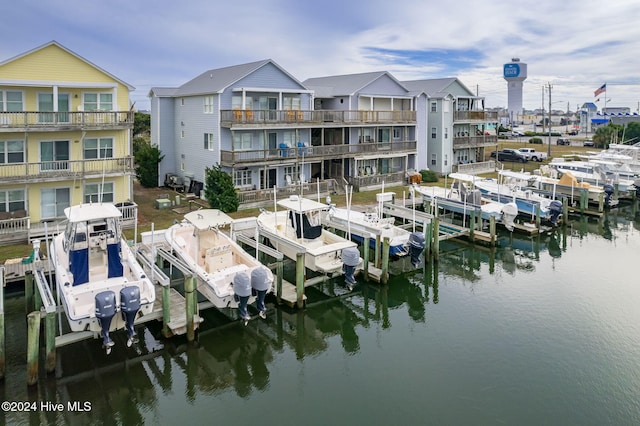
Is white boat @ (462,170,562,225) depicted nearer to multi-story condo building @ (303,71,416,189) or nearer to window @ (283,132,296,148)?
multi-story condo building @ (303,71,416,189)

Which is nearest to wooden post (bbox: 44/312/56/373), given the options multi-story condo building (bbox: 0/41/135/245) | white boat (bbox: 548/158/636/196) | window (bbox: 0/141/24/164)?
multi-story condo building (bbox: 0/41/135/245)

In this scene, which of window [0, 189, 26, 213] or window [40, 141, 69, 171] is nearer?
window [0, 189, 26, 213]

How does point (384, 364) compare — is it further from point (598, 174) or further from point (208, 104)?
point (598, 174)

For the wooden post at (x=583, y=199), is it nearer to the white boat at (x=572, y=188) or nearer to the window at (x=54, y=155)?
the white boat at (x=572, y=188)

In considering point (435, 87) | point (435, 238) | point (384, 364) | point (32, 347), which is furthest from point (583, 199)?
point (32, 347)

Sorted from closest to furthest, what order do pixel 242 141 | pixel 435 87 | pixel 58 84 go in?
1. pixel 58 84
2. pixel 242 141
3. pixel 435 87

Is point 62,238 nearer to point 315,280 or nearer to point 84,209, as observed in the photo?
point 84,209
